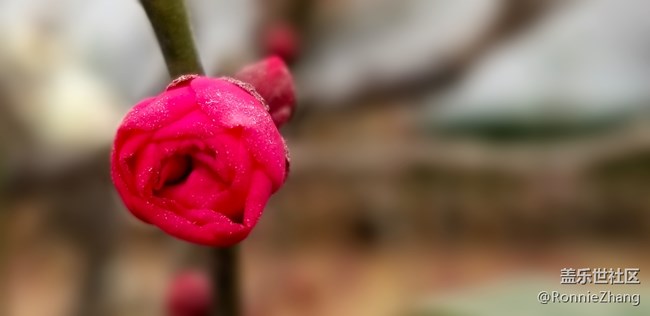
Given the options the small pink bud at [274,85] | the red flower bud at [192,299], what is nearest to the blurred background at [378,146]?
the red flower bud at [192,299]

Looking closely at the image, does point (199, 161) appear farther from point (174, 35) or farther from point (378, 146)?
point (378, 146)

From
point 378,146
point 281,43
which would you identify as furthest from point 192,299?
point 378,146

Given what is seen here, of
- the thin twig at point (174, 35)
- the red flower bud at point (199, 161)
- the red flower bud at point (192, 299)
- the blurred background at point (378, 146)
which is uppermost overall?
the blurred background at point (378, 146)

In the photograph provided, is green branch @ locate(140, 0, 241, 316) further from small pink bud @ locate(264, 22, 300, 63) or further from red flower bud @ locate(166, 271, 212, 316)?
small pink bud @ locate(264, 22, 300, 63)

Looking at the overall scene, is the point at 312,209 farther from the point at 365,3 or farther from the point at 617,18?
the point at 617,18

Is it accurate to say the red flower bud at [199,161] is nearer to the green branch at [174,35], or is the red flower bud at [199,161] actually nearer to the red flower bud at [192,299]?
the green branch at [174,35]

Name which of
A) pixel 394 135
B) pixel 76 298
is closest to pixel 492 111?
pixel 394 135
